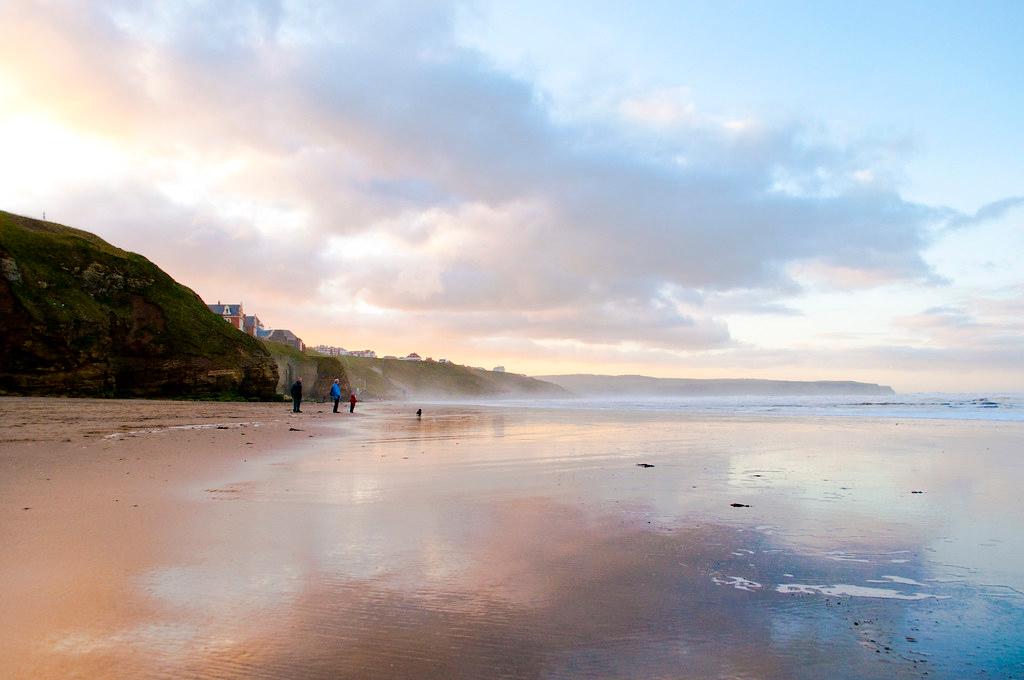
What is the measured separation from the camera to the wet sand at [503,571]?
9.89ft

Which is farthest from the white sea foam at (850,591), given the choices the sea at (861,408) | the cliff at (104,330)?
the cliff at (104,330)

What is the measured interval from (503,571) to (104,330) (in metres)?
31.1

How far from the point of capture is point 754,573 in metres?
4.40

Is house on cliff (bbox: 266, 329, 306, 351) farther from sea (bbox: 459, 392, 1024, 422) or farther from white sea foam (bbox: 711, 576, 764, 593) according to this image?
white sea foam (bbox: 711, 576, 764, 593)

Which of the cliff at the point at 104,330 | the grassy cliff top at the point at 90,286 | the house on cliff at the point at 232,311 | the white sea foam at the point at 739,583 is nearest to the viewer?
the white sea foam at the point at 739,583

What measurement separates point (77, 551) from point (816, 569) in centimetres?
553

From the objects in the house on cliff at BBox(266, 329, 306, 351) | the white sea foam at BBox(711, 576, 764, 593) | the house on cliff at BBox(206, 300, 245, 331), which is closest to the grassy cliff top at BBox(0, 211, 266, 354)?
the white sea foam at BBox(711, 576, 764, 593)

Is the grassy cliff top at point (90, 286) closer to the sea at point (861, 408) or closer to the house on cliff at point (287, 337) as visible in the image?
the sea at point (861, 408)

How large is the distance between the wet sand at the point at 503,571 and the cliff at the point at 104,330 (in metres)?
20.3

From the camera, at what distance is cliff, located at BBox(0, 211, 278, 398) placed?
25.7 m

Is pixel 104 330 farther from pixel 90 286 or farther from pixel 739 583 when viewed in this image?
pixel 739 583

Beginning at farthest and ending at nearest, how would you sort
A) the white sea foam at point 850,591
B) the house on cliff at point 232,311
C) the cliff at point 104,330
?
the house on cliff at point 232,311 → the cliff at point 104,330 → the white sea foam at point 850,591

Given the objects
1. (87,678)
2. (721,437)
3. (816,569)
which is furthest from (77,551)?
(721,437)

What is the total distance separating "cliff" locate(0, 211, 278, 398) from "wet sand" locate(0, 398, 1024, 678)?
20.3m
